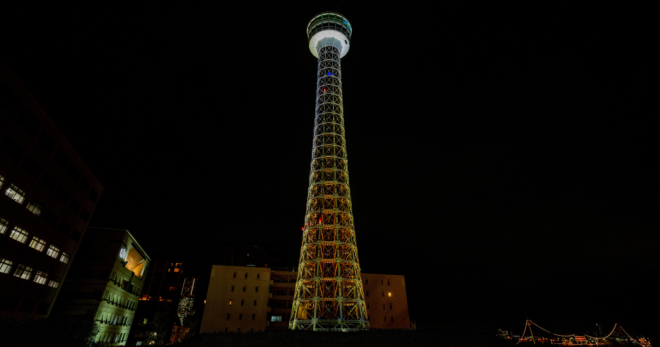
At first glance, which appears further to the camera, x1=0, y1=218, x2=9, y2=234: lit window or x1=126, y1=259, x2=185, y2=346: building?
x1=126, y1=259, x2=185, y2=346: building

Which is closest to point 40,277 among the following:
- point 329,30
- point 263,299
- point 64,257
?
point 64,257

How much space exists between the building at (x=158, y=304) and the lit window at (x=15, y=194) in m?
45.0

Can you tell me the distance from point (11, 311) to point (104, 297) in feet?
50.6

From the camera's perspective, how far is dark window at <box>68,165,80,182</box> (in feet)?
135

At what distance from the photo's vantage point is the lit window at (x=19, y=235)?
32134 mm

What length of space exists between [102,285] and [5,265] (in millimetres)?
17313

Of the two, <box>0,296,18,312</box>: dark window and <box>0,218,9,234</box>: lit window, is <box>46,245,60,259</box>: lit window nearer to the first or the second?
<box>0,296,18,312</box>: dark window

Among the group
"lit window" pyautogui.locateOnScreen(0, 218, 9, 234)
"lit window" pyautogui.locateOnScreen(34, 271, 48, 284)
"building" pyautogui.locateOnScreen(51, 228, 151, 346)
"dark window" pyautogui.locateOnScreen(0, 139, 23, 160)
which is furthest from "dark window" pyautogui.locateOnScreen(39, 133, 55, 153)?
"building" pyautogui.locateOnScreen(51, 228, 151, 346)

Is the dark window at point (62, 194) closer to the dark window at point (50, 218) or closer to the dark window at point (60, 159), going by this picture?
the dark window at point (50, 218)

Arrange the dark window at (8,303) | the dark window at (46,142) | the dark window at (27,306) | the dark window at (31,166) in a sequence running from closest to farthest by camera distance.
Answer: the dark window at (8,303) < the dark window at (31,166) < the dark window at (27,306) < the dark window at (46,142)

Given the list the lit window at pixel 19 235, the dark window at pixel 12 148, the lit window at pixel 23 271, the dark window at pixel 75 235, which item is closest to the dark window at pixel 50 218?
the lit window at pixel 19 235

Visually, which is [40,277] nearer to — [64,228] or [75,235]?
[64,228]

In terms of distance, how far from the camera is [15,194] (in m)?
31.8

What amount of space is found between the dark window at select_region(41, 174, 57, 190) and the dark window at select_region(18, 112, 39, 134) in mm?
5747
